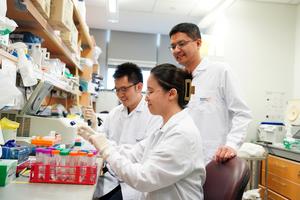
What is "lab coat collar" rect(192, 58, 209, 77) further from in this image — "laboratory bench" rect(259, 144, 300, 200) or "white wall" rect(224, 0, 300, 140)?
"white wall" rect(224, 0, 300, 140)

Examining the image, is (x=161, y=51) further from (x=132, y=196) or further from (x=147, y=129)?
(x=132, y=196)

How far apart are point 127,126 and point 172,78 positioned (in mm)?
871

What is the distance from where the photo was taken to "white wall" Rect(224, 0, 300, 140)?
13.5 ft

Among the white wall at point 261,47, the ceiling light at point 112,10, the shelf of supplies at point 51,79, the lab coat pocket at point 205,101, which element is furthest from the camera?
the white wall at point 261,47

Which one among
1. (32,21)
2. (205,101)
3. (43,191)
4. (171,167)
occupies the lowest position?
(43,191)

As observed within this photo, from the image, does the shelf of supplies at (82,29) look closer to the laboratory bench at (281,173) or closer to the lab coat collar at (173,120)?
the lab coat collar at (173,120)

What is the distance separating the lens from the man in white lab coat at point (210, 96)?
1.79m

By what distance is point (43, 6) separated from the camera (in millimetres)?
1489

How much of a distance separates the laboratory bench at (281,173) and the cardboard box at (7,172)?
261 centimetres

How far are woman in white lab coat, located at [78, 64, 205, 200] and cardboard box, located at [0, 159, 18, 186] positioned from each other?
0.32 metres

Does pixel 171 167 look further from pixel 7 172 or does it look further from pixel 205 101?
pixel 205 101

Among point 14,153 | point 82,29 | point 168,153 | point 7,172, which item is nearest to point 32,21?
point 14,153

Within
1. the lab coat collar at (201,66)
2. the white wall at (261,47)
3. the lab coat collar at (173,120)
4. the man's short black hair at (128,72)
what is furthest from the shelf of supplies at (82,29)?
the white wall at (261,47)

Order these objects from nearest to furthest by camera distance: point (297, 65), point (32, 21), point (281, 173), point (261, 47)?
point (32, 21)
point (281, 173)
point (297, 65)
point (261, 47)
